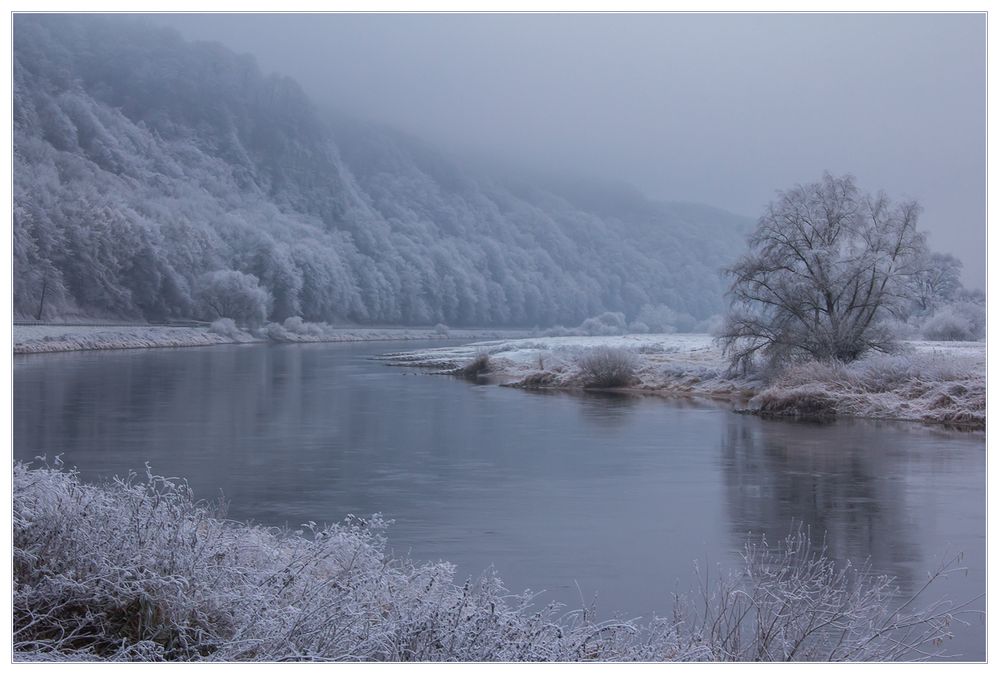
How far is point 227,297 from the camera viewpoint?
46.7 ft

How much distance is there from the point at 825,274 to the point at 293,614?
47.0 feet

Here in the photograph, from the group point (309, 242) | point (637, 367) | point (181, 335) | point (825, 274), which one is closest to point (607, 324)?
point (825, 274)

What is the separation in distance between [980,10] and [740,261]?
11041 mm

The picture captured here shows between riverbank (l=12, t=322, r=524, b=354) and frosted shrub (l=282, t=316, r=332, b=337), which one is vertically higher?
frosted shrub (l=282, t=316, r=332, b=337)

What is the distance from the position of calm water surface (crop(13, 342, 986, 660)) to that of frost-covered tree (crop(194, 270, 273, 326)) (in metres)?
0.63

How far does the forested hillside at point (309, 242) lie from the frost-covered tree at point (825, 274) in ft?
3.37

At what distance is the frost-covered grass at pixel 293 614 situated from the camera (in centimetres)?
377

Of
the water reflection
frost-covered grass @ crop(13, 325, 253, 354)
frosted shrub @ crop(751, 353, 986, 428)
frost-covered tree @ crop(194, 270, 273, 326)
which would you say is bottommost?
the water reflection

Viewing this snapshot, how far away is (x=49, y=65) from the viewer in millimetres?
10305

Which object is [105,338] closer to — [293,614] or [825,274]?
[293,614]

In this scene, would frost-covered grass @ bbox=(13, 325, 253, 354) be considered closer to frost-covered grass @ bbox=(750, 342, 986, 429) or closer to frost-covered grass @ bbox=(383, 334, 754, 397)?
frost-covered grass @ bbox=(383, 334, 754, 397)

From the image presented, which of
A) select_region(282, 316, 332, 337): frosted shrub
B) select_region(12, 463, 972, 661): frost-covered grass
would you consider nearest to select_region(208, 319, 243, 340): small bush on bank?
select_region(282, 316, 332, 337): frosted shrub

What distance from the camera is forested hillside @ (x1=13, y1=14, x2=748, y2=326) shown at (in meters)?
10.6

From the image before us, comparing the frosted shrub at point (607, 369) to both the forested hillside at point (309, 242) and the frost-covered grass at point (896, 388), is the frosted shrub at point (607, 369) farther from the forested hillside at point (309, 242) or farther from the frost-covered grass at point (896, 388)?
the frost-covered grass at point (896, 388)
